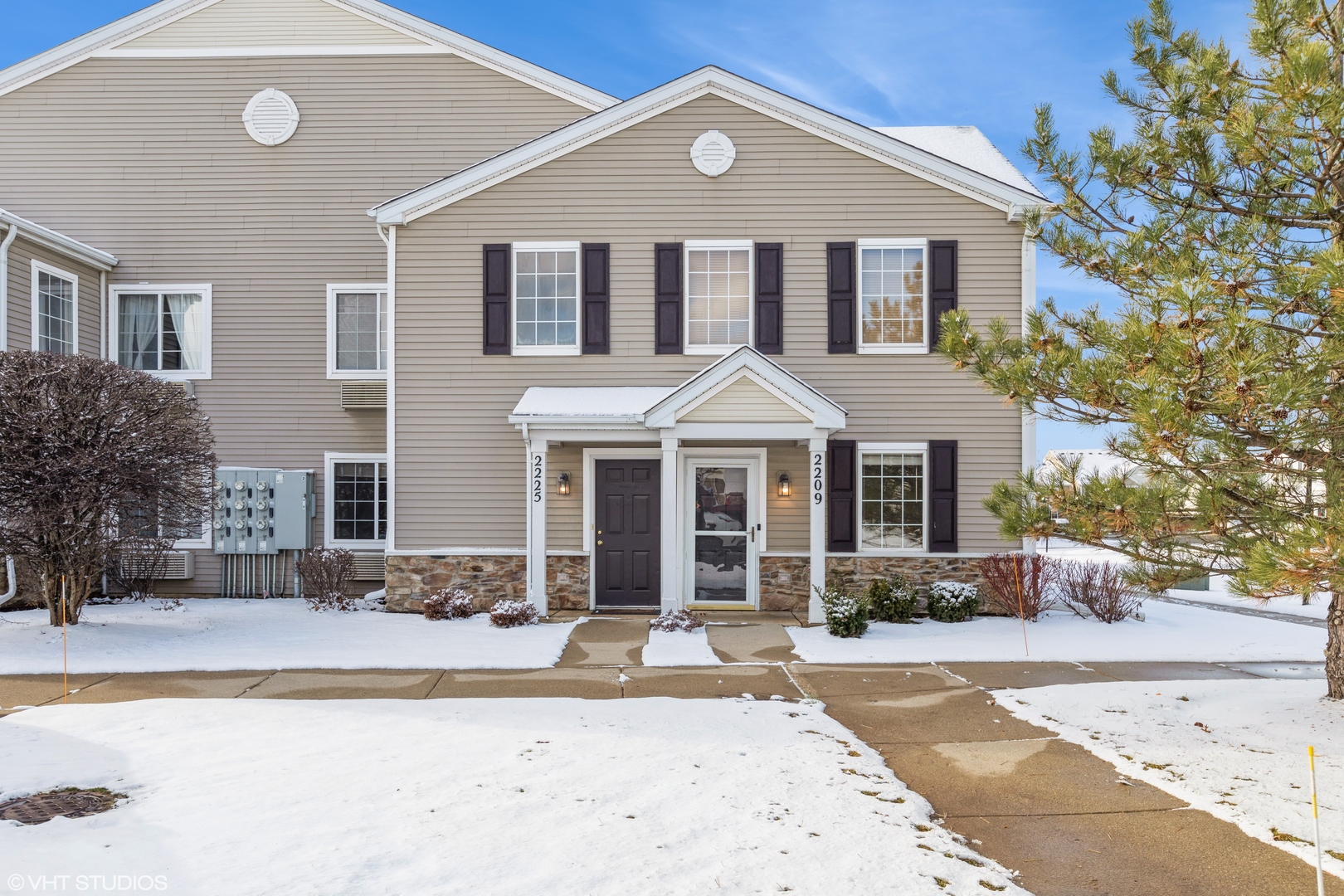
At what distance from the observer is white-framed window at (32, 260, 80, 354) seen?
11.0 metres

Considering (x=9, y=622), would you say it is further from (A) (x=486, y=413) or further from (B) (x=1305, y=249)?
(B) (x=1305, y=249)

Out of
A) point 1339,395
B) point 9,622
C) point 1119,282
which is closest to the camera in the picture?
point 1339,395

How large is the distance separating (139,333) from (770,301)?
929 cm

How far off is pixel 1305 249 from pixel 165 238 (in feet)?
44.7

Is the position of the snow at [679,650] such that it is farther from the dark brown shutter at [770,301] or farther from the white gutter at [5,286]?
the white gutter at [5,286]

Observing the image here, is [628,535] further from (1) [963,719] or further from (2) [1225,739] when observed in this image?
(2) [1225,739]

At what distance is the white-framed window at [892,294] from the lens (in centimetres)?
1075

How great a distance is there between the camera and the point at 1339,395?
15.8 ft

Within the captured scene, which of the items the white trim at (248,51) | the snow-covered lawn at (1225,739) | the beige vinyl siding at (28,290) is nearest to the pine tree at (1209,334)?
the snow-covered lawn at (1225,739)

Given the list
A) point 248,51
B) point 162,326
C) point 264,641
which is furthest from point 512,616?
point 248,51

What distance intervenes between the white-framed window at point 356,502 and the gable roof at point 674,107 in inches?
143

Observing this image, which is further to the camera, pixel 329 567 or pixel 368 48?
pixel 368 48

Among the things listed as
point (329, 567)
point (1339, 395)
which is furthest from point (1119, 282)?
point (329, 567)

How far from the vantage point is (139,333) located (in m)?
12.4
